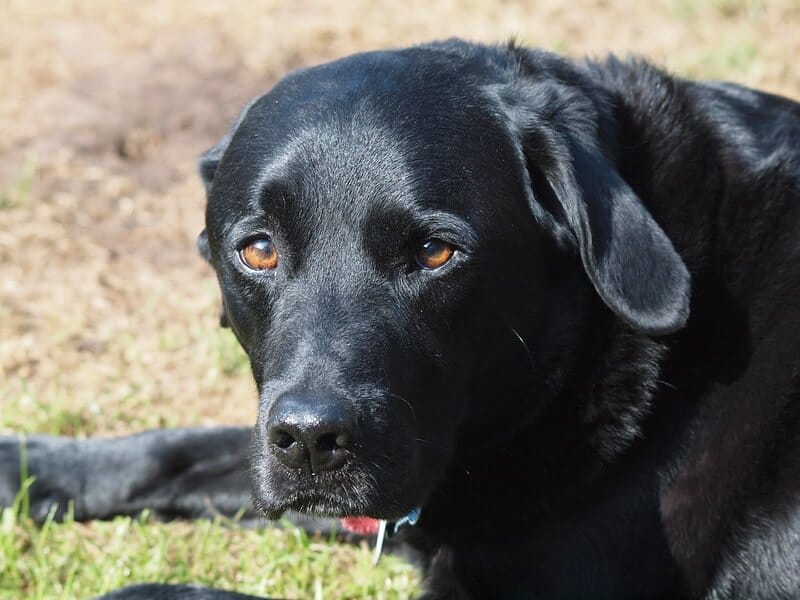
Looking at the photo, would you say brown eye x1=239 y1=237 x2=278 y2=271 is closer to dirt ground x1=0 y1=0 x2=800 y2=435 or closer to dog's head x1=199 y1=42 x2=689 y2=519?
dog's head x1=199 y1=42 x2=689 y2=519

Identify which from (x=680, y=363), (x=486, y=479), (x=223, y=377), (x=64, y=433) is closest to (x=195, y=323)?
(x=223, y=377)

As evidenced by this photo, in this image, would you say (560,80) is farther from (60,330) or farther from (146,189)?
(146,189)

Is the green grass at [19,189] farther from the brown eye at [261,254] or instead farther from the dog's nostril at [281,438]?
the dog's nostril at [281,438]

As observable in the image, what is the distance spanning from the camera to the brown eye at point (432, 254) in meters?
2.88

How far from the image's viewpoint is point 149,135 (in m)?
6.30

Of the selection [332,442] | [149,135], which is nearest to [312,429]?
[332,442]

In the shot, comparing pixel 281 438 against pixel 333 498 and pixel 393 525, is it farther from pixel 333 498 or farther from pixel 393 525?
pixel 393 525

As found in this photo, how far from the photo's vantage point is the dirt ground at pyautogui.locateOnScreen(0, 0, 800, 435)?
15.2 feet

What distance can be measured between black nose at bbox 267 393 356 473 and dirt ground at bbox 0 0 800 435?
1706mm

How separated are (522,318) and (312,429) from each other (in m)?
0.70

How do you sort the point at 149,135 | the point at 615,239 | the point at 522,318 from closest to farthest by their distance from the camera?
the point at 615,239, the point at 522,318, the point at 149,135

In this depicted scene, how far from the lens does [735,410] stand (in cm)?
308

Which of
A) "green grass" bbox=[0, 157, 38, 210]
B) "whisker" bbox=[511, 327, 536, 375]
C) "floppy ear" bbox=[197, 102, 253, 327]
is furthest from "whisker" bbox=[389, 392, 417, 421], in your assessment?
"green grass" bbox=[0, 157, 38, 210]

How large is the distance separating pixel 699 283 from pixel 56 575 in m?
2.03
